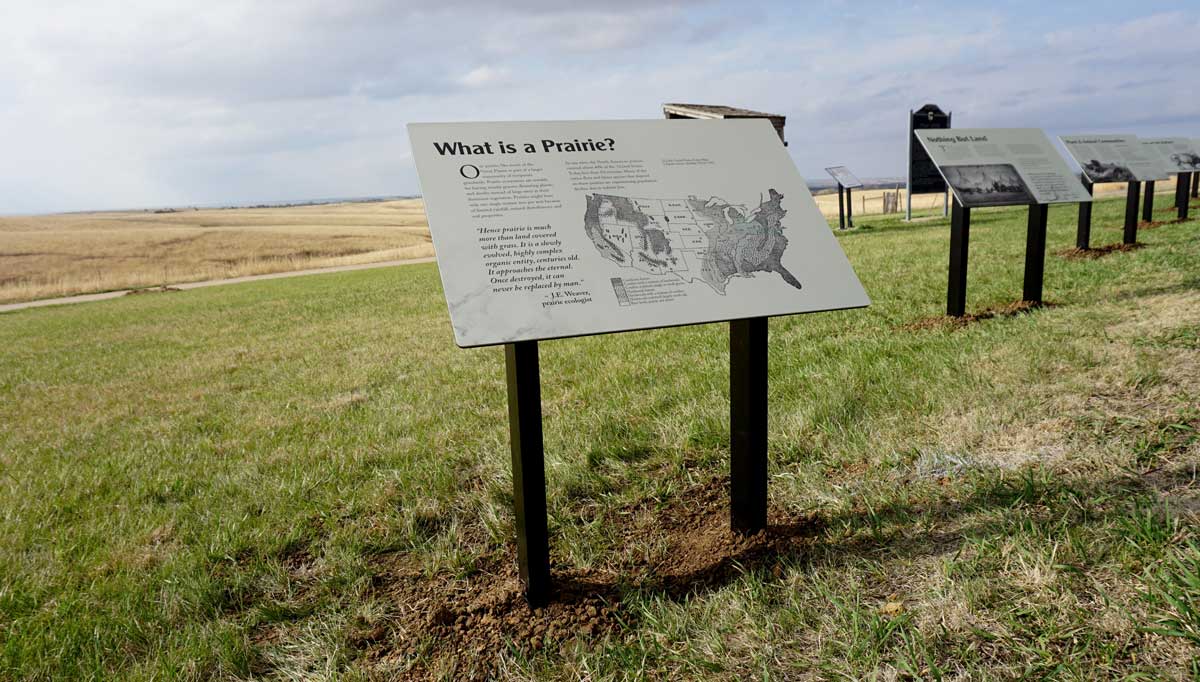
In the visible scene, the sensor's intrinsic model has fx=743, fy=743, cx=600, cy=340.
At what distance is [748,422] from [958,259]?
4.67 meters

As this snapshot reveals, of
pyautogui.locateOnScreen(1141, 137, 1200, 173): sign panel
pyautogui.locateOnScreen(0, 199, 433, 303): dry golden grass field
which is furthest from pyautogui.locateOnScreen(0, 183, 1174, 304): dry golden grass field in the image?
pyautogui.locateOnScreen(1141, 137, 1200, 173): sign panel

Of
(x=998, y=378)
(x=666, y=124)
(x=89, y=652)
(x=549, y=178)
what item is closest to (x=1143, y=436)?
(x=998, y=378)

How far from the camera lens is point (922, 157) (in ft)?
71.4

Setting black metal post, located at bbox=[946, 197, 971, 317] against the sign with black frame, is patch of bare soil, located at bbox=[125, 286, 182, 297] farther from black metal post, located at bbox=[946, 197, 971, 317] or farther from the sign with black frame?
the sign with black frame

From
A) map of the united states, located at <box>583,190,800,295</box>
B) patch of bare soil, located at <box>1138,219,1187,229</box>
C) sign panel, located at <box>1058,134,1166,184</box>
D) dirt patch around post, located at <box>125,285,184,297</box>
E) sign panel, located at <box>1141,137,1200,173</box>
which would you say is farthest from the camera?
dirt patch around post, located at <box>125,285,184,297</box>

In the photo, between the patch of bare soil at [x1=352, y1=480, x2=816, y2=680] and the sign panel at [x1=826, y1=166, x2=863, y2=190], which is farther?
the sign panel at [x1=826, y1=166, x2=863, y2=190]

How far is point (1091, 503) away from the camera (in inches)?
113

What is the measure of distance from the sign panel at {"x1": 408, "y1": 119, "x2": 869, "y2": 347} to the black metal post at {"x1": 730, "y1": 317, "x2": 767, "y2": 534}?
0.66 ft

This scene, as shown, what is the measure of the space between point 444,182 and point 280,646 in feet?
5.89

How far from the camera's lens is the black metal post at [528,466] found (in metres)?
2.58

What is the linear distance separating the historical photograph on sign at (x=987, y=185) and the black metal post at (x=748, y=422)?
477cm

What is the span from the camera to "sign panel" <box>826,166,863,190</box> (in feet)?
72.5

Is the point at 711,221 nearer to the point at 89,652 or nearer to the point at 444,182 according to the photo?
the point at 444,182

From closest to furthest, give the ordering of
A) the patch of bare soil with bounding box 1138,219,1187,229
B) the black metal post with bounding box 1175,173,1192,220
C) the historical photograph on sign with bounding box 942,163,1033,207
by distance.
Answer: the historical photograph on sign with bounding box 942,163,1033,207 < the patch of bare soil with bounding box 1138,219,1187,229 < the black metal post with bounding box 1175,173,1192,220
